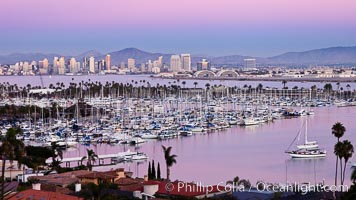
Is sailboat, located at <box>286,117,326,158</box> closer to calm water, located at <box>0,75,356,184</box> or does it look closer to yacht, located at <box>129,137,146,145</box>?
calm water, located at <box>0,75,356,184</box>

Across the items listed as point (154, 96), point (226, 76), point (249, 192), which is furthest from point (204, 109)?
point (226, 76)

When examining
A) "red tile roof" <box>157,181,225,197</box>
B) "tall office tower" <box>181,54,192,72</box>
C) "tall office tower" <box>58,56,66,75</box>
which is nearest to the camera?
"red tile roof" <box>157,181,225,197</box>

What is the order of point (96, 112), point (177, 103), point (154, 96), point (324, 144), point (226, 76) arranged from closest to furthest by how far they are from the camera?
point (324, 144) < point (96, 112) < point (177, 103) < point (154, 96) < point (226, 76)

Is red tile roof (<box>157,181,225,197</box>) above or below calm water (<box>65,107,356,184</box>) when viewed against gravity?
above

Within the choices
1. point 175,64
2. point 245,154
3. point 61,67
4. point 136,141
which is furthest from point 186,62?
point 245,154

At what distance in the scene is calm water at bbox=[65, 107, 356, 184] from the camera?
2213 centimetres

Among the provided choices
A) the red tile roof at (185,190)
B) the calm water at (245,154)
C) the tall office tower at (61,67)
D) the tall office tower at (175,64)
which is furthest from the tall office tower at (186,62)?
the red tile roof at (185,190)

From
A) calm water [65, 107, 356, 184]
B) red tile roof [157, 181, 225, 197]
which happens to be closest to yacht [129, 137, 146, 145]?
calm water [65, 107, 356, 184]

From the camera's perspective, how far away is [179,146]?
30.8 meters

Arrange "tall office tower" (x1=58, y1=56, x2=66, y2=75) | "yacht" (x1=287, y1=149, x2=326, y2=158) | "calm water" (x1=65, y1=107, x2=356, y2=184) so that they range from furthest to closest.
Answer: "tall office tower" (x1=58, y1=56, x2=66, y2=75) → "yacht" (x1=287, y1=149, x2=326, y2=158) → "calm water" (x1=65, y1=107, x2=356, y2=184)

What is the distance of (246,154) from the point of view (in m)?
28.0

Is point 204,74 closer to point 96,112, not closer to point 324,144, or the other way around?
point 96,112

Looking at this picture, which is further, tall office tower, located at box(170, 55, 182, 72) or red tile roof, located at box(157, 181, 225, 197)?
tall office tower, located at box(170, 55, 182, 72)

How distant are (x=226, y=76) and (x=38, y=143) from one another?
113 metres
